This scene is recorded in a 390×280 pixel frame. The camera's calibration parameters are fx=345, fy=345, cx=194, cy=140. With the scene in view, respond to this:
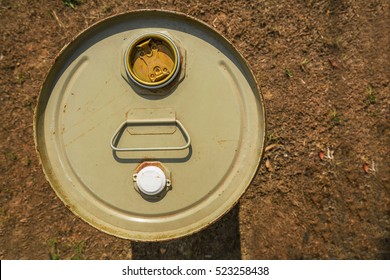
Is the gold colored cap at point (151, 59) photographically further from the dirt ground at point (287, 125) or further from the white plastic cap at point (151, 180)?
the dirt ground at point (287, 125)

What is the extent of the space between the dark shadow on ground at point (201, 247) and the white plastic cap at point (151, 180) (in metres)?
1.16

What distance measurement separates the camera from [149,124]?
1676 millimetres

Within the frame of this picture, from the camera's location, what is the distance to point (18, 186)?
2703mm

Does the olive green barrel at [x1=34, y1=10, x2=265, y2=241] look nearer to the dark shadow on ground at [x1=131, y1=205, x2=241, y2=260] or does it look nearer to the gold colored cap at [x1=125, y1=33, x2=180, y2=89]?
the gold colored cap at [x1=125, y1=33, x2=180, y2=89]

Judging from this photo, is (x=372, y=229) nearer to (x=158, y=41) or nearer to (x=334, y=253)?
(x=334, y=253)

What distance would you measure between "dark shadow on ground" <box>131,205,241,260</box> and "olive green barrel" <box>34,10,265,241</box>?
1.03m

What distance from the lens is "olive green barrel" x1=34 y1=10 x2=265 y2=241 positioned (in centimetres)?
167

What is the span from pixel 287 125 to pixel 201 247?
1.16 meters

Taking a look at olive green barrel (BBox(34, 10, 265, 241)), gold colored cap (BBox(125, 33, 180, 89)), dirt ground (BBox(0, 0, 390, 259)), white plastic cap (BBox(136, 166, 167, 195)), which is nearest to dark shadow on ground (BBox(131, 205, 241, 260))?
dirt ground (BBox(0, 0, 390, 259))

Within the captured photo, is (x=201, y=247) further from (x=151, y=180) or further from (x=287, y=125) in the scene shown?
(x=151, y=180)

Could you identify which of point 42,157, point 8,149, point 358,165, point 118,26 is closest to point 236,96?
point 118,26

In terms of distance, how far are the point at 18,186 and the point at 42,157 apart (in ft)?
4.17

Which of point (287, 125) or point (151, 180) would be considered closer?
point (151, 180)

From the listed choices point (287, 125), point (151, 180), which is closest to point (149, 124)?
point (151, 180)
